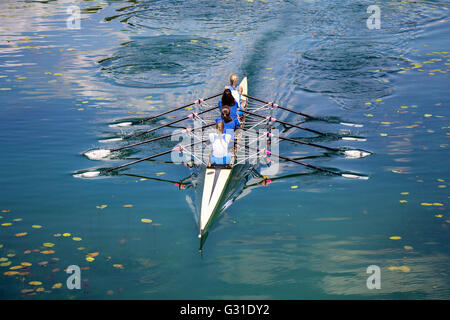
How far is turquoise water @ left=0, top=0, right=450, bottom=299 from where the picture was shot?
931 cm

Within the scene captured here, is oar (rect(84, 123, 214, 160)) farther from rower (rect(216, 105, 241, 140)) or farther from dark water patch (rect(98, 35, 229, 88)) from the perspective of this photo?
dark water patch (rect(98, 35, 229, 88))

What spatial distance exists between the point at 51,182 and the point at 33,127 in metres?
4.41

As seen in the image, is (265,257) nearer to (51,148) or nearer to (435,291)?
(435,291)

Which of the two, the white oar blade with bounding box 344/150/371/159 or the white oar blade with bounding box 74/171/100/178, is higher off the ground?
the white oar blade with bounding box 344/150/371/159

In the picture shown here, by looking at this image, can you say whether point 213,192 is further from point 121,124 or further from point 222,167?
point 121,124

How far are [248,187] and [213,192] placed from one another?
6.02 ft

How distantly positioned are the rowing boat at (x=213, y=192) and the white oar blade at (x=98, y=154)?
413cm

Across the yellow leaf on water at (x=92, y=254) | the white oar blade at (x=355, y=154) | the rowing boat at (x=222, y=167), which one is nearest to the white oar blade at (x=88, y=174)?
the rowing boat at (x=222, y=167)

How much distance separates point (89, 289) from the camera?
29.2ft

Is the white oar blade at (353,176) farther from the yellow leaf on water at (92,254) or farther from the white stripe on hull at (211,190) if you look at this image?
the yellow leaf on water at (92,254)

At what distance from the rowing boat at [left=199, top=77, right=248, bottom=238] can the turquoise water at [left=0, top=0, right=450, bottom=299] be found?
0.43m

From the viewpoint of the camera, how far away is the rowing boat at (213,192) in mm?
10391

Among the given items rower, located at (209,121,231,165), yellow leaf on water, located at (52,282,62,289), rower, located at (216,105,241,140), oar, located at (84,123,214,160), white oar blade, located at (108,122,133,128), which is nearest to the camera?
yellow leaf on water, located at (52,282,62,289)

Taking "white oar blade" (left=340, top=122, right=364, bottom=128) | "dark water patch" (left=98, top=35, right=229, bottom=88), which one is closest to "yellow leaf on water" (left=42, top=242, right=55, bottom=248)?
"white oar blade" (left=340, top=122, right=364, bottom=128)
